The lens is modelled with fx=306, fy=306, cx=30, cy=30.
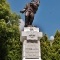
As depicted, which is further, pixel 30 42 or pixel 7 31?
pixel 7 31

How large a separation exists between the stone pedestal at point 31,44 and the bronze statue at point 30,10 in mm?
1037

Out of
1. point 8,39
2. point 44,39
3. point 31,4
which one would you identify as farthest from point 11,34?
point 44,39

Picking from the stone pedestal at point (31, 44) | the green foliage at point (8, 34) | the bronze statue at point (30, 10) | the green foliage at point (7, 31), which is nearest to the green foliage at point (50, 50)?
the green foliage at point (8, 34)

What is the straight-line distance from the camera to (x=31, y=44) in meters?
18.2

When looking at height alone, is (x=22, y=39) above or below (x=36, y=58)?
above

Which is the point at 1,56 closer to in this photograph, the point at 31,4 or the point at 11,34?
the point at 11,34

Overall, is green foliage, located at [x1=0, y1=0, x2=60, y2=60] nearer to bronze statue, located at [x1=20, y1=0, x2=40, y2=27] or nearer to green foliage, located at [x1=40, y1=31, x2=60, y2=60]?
green foliage, located at [x1=40, y1=31, x2=60, y2=60]

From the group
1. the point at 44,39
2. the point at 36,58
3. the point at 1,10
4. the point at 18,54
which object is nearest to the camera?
the point at 36,58

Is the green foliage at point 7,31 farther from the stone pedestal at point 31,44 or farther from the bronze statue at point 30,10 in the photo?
the stone pedestal at point 31,44

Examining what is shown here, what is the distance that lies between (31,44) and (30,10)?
2458 mm

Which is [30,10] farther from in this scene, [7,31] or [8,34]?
Answer: [8,34]

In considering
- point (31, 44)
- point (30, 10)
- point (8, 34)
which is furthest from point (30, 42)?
point (8, 34)

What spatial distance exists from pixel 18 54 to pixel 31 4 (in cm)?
751

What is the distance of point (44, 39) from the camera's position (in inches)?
1262
